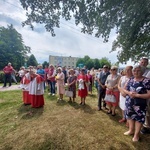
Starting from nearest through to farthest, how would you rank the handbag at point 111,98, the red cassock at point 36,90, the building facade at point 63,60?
the handbag at point 111,98 → the red cassock at point 36,90 → the building facade at point 63,60

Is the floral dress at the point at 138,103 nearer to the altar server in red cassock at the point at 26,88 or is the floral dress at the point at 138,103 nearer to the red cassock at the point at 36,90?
the red cassock at the point at 36,90

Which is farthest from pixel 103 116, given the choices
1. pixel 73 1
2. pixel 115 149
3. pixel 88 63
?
pixel 88 63

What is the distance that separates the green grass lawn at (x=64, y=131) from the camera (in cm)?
352

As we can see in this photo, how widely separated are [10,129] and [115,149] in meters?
3.30

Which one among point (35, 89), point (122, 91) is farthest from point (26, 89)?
point (122, 91)

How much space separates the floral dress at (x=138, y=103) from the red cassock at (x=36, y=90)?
13.0ft

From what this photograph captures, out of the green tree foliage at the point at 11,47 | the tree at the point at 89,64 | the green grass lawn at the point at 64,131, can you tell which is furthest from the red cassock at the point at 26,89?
the tree at the point at 89,64

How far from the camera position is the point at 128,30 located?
16.6 feet

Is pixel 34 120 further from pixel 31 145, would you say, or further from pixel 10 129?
pixel 31 145

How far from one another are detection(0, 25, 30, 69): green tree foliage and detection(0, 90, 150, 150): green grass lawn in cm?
3523

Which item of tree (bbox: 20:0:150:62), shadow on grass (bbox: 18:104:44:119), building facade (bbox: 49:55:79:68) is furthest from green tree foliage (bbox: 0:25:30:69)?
building facade (bbox: 49:55:79:68)

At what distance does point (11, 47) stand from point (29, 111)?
38490mm

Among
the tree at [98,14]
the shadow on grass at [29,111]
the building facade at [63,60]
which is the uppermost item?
the building facade at [63,60]

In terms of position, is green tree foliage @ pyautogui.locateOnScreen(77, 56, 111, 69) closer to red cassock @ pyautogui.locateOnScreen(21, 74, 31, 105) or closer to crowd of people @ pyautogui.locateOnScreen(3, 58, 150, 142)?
crowd of people @ pyautogui.locateOnScreen(3, 58, 150, 142)
